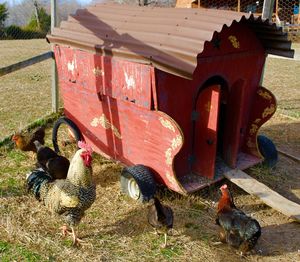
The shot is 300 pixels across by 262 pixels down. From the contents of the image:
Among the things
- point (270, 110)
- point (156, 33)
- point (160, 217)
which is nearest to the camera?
point (160, 217)

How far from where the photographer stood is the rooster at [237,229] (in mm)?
3652

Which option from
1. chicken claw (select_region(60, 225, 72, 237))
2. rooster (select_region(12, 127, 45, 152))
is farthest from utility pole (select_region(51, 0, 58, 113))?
chicken claw (select_region(60, 225, 72, 237))

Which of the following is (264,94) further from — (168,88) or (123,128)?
(123,128)

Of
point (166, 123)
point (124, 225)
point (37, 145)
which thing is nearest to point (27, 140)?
point (37, 145)

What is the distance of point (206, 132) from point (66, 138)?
A: 2.91 meters

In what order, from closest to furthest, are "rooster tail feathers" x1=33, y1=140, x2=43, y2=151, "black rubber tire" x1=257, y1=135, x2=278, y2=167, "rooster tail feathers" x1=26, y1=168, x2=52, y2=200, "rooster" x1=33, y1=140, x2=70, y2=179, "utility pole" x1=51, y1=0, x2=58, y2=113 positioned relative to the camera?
"rooster tail feathers" x1=26, y1=168, x2=52, y2=200 → "rooster" x1=33, y1=140, x2=70, y2=179 → "rooster tail feathers" x1=33, y1=140, x2=43, y2=151 → "black rubber tire" x1=257, y1=135, x2=278, y2=167 → "utility pole" x1=51, y1=0, x2=58, y2=113

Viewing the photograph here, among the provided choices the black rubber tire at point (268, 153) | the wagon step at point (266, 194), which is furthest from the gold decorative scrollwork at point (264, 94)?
the wagon step at point (266, 194)

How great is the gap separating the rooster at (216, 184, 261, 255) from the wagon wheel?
8.68 feet

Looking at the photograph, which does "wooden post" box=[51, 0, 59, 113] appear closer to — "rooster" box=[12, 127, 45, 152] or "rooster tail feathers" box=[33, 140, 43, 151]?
"rooster" box=[12, 127, 45, 152]

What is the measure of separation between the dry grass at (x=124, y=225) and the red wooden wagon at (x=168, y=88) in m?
0.27

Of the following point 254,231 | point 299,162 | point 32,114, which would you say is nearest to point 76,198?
point 254,231

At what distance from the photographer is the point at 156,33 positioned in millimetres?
4438

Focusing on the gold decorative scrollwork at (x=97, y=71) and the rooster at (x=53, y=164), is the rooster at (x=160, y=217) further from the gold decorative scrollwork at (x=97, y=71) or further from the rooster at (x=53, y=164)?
the gold decorative scrollwork at (x=97, y=71)

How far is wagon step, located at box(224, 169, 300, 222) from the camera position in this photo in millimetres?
4375
